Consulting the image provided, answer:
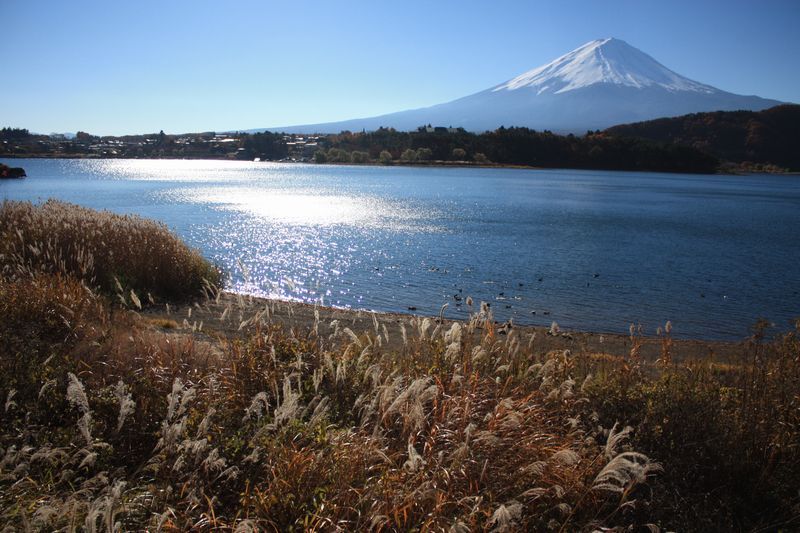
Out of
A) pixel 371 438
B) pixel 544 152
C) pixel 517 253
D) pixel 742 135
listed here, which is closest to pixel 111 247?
pixel 371 438

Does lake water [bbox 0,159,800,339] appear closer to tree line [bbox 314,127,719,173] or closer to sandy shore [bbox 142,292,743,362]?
sandy shore [bbox 142,292,743,362]

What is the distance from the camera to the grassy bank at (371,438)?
3758mm

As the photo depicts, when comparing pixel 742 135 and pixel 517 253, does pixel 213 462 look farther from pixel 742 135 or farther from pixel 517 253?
pixel 742 135

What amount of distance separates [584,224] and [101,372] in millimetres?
40200

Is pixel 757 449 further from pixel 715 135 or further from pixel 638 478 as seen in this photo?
pixel 715 135

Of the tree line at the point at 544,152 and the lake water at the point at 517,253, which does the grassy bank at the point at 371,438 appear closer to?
the lake water at the point at 517,253

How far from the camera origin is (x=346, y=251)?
2919 centimetres

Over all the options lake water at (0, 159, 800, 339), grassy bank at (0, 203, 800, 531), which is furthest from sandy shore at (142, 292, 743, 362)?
grassy bank at (0, 203, 800, 531)

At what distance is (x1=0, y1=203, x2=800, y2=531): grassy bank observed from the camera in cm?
376

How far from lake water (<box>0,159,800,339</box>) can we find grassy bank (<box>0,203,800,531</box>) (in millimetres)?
2140

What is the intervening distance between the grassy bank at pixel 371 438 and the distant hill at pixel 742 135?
147818 mm

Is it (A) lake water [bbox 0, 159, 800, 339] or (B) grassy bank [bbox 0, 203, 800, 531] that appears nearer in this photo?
(B) grassy bank [bbox 0, 203, 800, 531]

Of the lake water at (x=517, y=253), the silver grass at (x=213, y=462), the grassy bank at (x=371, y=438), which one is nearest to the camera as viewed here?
the silver grass at (x=213, y=462)

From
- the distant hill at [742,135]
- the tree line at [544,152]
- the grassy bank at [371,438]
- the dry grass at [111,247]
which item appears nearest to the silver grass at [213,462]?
the grassy bank at [371,438]
